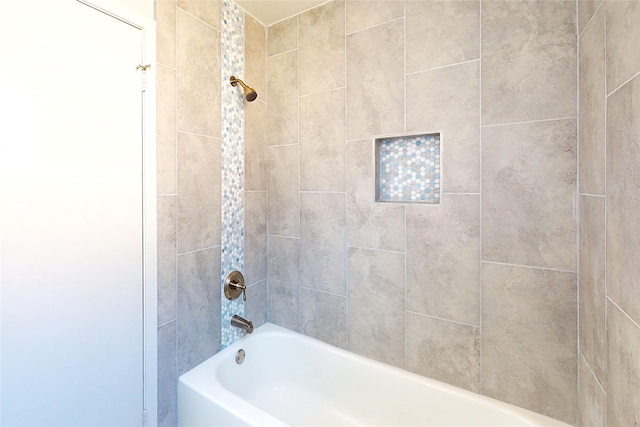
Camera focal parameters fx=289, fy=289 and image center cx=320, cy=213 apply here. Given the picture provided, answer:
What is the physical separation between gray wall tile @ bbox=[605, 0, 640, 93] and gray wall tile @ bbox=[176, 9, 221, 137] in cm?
152

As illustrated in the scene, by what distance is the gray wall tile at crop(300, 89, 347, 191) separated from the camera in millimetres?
1592

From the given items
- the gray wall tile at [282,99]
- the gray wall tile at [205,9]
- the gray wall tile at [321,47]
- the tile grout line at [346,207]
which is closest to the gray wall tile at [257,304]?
A: the tile grout line at [346,207]

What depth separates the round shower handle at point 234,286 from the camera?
1.60 m

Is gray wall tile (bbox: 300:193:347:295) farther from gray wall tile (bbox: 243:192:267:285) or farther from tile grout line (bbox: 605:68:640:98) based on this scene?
tile grout line (bbox: 605:68:640:98)

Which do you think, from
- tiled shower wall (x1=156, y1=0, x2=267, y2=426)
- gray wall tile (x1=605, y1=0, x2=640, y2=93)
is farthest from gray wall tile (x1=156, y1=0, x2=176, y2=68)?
gray wall tile (x1=605, y1=0, x2=640, y2=93)

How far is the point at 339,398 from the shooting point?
159 centimetres

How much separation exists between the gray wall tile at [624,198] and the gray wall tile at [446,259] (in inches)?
18.4

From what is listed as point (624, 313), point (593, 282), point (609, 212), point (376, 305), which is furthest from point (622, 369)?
point (376, 305)

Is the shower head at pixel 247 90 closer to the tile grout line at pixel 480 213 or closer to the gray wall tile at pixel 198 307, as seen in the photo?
the gray wall tile at pixel 198 307

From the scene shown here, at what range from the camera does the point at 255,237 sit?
1.79 metres

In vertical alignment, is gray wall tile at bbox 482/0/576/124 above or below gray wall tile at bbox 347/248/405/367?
above

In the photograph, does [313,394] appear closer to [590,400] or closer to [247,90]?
[590,400]

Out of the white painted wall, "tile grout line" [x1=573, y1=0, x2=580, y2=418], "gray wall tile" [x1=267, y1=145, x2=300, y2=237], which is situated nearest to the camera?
the white painted wall

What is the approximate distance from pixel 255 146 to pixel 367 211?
794 mm
